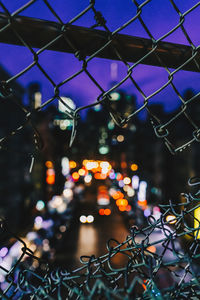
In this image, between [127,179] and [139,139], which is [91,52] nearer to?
[127,179]

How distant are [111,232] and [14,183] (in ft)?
66.3

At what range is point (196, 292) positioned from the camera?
1125 mm

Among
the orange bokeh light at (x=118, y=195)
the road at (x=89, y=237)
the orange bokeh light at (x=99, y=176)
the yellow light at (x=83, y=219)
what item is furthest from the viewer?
the orange bokeh light at (x=99, y=176)

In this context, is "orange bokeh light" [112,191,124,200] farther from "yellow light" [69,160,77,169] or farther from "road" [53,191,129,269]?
"yellow light" [69,160,77,169]

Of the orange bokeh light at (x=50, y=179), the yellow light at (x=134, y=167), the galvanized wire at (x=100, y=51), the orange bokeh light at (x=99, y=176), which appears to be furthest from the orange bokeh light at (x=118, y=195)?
the galvanized wire at (x=100, y=51)

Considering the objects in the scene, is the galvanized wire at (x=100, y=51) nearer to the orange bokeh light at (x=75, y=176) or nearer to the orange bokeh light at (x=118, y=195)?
the orange bokeh light at (x=118, y=195)

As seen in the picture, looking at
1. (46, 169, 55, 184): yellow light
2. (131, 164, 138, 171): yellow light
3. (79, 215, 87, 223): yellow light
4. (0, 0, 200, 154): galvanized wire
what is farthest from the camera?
(131, 164, 138, 171): yellow light

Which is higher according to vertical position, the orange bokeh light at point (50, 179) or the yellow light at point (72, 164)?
the yellow light at point (72, 164)

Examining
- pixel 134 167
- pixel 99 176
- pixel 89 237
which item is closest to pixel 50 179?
pixel 89 237

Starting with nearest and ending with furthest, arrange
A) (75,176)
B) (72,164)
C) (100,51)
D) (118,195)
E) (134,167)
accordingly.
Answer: (100,51) < (118,195) < (134,167) < (75,176) < (72,164)

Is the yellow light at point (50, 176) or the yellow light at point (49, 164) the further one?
the yellow light at point (49, 164)

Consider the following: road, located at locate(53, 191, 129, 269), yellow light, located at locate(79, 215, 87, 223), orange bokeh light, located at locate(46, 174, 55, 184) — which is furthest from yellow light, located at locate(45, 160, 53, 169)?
yellow light, located at locate(79, 215, 87, 223)

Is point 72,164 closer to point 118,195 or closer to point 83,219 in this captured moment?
point 118,195

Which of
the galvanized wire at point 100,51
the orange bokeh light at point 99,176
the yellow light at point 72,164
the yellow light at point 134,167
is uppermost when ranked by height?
the yellow light at point 72,164
